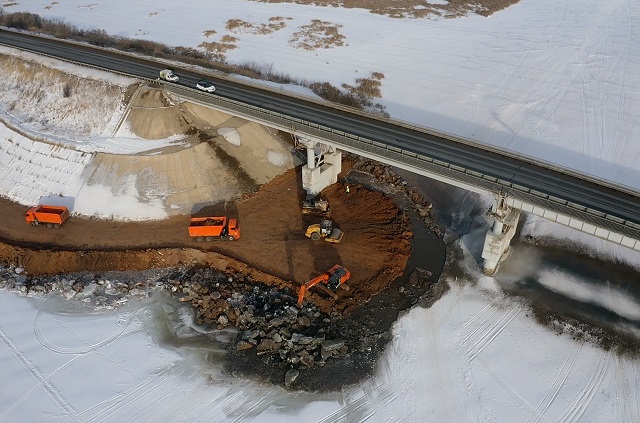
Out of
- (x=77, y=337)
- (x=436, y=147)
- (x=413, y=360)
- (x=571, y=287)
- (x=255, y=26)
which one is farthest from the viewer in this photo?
(x=255, y=26)

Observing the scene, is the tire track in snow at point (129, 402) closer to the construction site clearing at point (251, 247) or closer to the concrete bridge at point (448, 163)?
the construction site clearing at point (251, 247)

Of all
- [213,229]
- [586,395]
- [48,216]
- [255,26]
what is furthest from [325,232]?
[255,26]

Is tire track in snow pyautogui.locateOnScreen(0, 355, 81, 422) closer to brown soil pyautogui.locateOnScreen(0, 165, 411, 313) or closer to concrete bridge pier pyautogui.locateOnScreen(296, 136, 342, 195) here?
brown soil pyautogui.locateOnScreen(0, 165, 411, 313)

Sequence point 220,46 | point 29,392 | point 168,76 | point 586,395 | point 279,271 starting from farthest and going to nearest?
point 220,46 < point 168,76 < point 279,271 < point 29,392 < point 586,395

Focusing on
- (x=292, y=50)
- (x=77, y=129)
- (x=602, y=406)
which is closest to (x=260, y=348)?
(x=602, y=406)

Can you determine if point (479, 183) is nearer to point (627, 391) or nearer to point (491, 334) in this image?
point (491, 334)

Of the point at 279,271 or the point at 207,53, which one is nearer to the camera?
the point at 279,271

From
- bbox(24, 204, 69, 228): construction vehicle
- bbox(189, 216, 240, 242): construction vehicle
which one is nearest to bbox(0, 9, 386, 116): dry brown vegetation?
bbox(189, 216, 240, 242): construction vehicle
